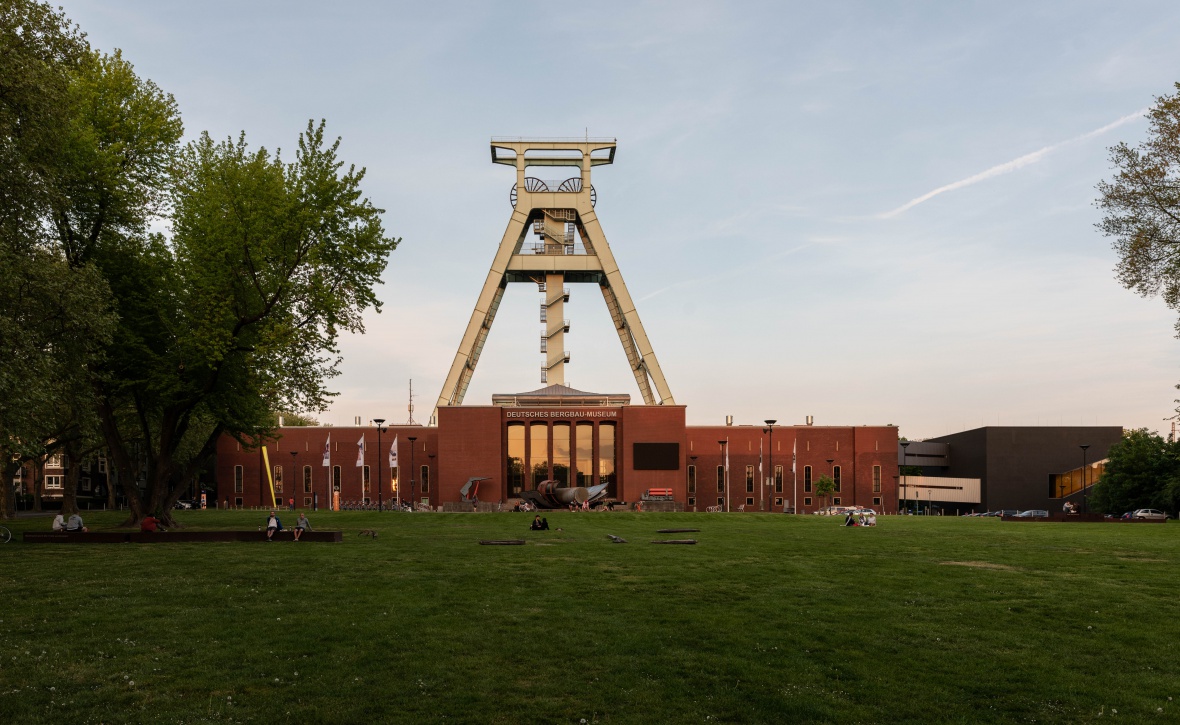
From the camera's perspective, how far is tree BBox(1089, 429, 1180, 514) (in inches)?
2854

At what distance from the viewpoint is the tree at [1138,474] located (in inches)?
2854

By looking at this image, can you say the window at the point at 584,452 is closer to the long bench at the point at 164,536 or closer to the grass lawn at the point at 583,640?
the long bench at the point at 164,536

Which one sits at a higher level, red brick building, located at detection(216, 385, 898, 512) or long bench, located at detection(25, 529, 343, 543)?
long bench, located at detection(25, 529, 343, 543)

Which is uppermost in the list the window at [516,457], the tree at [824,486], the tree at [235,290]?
the tree at [235,290]

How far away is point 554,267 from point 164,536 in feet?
211

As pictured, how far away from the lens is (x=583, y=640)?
45.3 ft

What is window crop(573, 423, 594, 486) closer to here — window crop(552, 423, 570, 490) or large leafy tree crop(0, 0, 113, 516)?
window crop(552, 423, 570, 490)

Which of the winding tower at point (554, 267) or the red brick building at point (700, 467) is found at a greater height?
the winding tower at point (554, 267)

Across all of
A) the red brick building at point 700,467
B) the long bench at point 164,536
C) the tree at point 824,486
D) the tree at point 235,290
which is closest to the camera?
the long bench at point 164,536

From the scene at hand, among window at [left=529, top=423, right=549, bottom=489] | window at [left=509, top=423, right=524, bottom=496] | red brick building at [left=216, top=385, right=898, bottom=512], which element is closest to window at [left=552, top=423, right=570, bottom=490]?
window at [left=529, top=423, right=549, bottom=489]

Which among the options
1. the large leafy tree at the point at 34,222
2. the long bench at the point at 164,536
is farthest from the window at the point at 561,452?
the large leafy tree at the point at 34,222

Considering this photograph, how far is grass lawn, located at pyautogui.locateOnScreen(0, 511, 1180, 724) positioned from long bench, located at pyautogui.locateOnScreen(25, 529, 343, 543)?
511cm

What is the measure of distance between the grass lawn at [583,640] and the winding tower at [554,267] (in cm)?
6561

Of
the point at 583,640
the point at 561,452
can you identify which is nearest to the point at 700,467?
the point at 561,452
